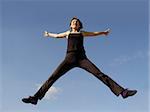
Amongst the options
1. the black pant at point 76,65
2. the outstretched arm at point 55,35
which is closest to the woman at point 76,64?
the black pant at point 76,65

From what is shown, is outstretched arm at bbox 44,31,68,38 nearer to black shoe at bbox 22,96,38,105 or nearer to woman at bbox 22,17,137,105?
woman at bbox 22,17,137,105

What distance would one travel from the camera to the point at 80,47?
14680mm

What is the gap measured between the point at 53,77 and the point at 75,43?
1.35 meters

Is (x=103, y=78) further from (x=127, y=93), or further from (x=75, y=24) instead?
(x=75, y=24)

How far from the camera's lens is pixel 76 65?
1451 centimetres

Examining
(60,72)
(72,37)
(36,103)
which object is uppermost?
(72,37)

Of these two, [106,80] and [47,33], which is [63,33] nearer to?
[47,33]

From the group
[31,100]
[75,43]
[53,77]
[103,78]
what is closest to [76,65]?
[75,43]

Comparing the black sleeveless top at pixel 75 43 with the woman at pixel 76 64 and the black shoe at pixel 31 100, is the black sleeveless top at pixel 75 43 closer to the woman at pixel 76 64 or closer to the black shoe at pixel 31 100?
the woman at pixel 76 64

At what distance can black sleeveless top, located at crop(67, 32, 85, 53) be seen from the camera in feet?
48.0

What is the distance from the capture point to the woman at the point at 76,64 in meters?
14.3

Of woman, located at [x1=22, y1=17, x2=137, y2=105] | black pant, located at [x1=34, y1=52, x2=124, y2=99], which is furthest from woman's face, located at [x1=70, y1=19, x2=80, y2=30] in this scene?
black pant, located at [x1=34, y1=52, x2=124, y2=99]

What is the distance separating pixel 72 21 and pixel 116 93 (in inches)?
115

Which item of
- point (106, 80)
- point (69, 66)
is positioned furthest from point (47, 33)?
point (106, 80)
